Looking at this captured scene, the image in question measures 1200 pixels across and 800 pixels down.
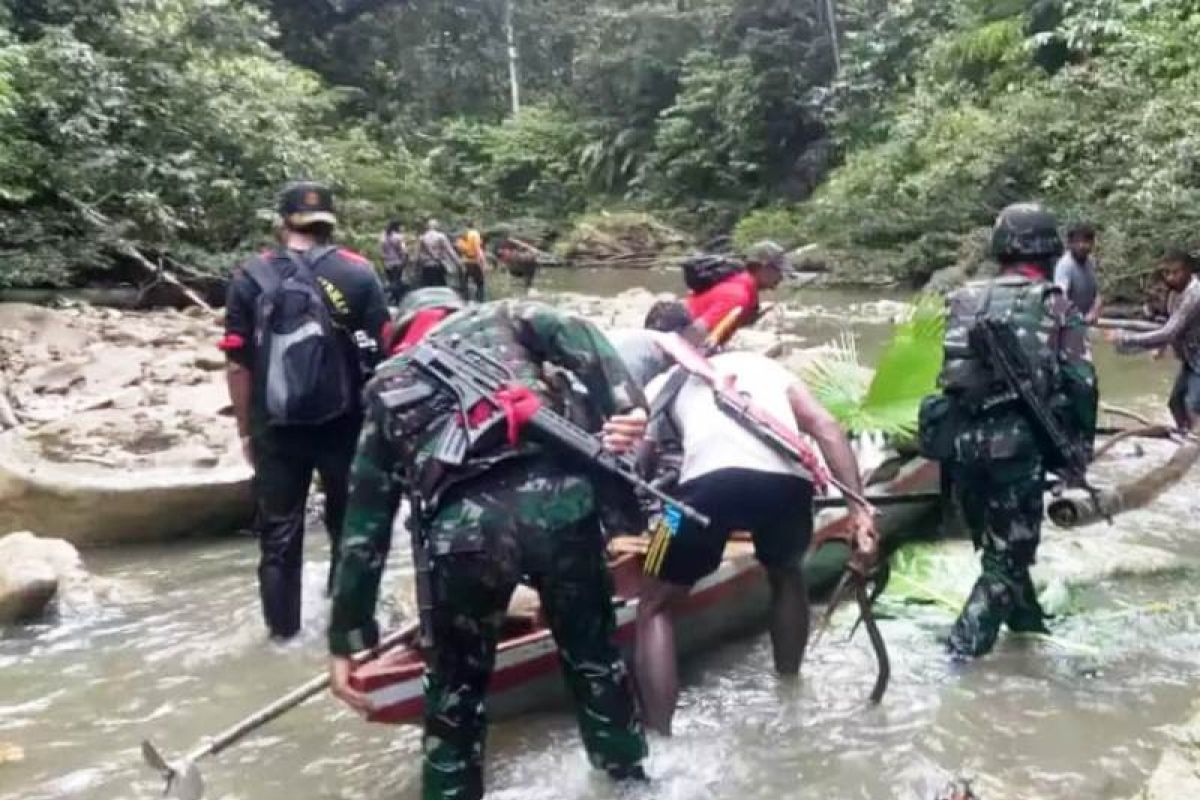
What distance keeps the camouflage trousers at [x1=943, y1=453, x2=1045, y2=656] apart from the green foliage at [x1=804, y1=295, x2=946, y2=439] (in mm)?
1358

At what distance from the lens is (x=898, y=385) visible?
Result: 7000mm

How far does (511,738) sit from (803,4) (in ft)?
110

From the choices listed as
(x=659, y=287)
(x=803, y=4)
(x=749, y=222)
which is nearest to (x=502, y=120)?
(x=803, y=4)

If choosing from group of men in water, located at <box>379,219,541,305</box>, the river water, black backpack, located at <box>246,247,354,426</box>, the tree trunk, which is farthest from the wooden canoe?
the tree trunk

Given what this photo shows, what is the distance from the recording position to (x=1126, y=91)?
18312 millimetres

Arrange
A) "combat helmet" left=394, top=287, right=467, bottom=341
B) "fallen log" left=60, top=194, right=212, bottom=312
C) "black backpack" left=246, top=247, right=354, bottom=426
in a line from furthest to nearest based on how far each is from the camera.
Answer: "fallen log" left=60, top=194, right=212, bottom=312 < "black backpack" left=246, top=247, right=354, bottom=426 < "combat helmet" left=394, top=287, right=467, bottom=341

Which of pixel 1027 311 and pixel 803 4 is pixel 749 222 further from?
pixel 1027 311

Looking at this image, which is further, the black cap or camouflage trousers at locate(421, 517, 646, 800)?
the black cap

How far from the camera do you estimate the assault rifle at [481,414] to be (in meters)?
3.72

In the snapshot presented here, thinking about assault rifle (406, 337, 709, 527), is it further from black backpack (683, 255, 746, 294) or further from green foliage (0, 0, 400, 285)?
green foliage (0, 0, 400, 285)

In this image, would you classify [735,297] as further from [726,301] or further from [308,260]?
[308,260]

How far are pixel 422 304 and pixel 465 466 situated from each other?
765 millimetres

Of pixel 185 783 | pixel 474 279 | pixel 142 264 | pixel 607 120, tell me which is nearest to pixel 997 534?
pixel 185 783

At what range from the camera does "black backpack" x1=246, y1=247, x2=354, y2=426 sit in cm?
573
